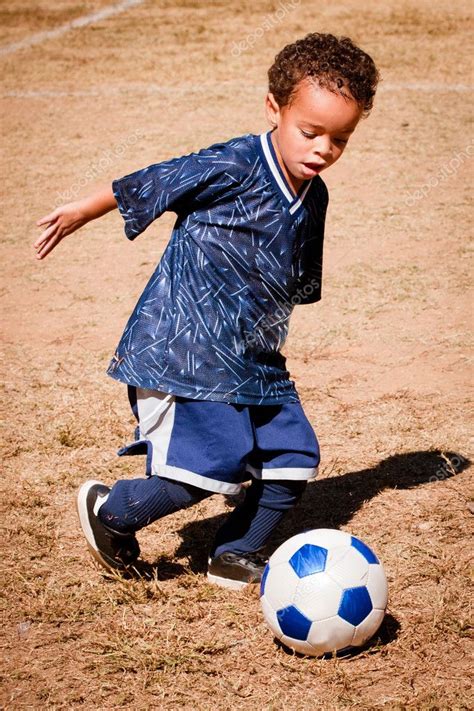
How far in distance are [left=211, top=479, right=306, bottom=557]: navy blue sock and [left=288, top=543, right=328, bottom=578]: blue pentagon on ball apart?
0.32m

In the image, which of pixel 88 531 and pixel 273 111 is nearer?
pixel 273 111

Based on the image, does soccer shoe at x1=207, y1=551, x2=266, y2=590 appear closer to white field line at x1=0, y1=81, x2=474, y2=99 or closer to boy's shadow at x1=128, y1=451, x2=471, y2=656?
boy's shadow at x1=128, y1=451, x2=471, y2=656

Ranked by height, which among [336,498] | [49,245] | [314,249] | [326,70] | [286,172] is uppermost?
[326,70]

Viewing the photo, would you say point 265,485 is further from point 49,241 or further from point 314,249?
point 49,241

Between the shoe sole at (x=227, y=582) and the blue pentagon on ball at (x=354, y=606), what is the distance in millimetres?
515

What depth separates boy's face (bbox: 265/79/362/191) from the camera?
2834 mm

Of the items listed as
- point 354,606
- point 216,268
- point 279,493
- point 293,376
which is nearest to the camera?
point 354,606

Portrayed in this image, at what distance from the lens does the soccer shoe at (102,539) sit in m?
3.15

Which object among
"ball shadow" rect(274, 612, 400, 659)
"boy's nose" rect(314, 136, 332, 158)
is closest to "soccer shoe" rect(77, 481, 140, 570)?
"ball shadow" rect(274, 612, 400, 659)

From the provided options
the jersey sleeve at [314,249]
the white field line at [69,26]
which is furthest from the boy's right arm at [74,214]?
the white field line at [69,26]

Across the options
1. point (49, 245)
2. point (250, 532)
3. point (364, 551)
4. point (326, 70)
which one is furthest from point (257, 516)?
point (326, 70)

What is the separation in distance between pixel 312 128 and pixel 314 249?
1.50 ft

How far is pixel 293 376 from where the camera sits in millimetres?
4711

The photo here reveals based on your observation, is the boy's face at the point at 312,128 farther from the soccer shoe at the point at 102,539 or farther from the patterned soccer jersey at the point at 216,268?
the soccer shoe at the point at 102,539
